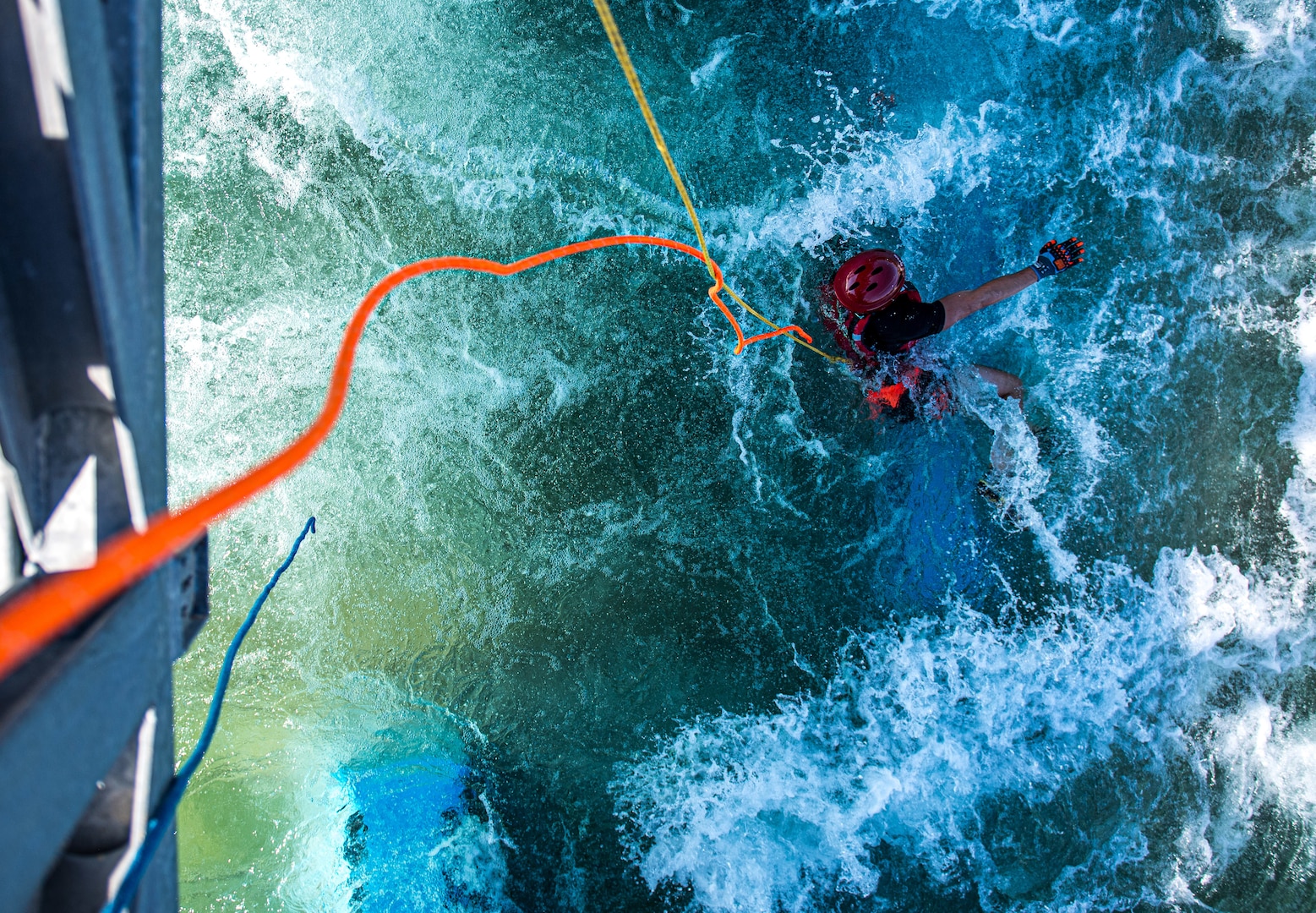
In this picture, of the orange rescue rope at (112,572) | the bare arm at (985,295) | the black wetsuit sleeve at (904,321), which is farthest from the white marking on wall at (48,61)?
the bare arm at (985,295)

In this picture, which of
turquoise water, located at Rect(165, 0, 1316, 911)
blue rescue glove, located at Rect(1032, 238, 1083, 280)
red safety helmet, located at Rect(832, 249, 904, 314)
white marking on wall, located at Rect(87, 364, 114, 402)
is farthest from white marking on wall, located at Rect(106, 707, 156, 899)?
blue rescue glove, located at Rect(1032, 238, 1083, 280)

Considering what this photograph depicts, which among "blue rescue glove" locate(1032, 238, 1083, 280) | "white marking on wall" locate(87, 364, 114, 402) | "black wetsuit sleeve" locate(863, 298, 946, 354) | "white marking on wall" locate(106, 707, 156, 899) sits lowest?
"white marking on wall" locate(106, 707, 156, 899)

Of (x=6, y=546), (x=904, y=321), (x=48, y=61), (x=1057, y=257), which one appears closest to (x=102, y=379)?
(x=6, y=546)

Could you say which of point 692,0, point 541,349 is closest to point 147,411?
point 541,349

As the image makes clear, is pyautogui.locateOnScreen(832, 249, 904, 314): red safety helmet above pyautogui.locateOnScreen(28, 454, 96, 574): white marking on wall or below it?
above

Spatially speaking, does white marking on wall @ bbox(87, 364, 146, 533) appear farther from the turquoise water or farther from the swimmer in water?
the swimmer in water

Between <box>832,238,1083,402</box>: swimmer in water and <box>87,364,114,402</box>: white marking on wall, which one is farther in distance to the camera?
<box>832,238,1083,402</box>: swimmer in water

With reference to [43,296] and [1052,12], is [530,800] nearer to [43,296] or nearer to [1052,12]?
[43,296]

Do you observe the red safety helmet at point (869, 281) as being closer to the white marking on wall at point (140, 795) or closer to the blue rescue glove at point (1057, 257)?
the blue rescue glove at point (1057, 257)

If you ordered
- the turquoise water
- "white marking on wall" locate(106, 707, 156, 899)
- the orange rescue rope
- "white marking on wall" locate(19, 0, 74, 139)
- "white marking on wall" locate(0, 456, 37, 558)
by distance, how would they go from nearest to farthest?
1. the orange rescue rope
2. "white marking on wall" locate(19, 0, 74, 139)
3. "white marking on wall" locate(0, 456, 37, 558)
4. "white marking on wall" locate(106, 707, 156, 899)
5. the turquoise water
